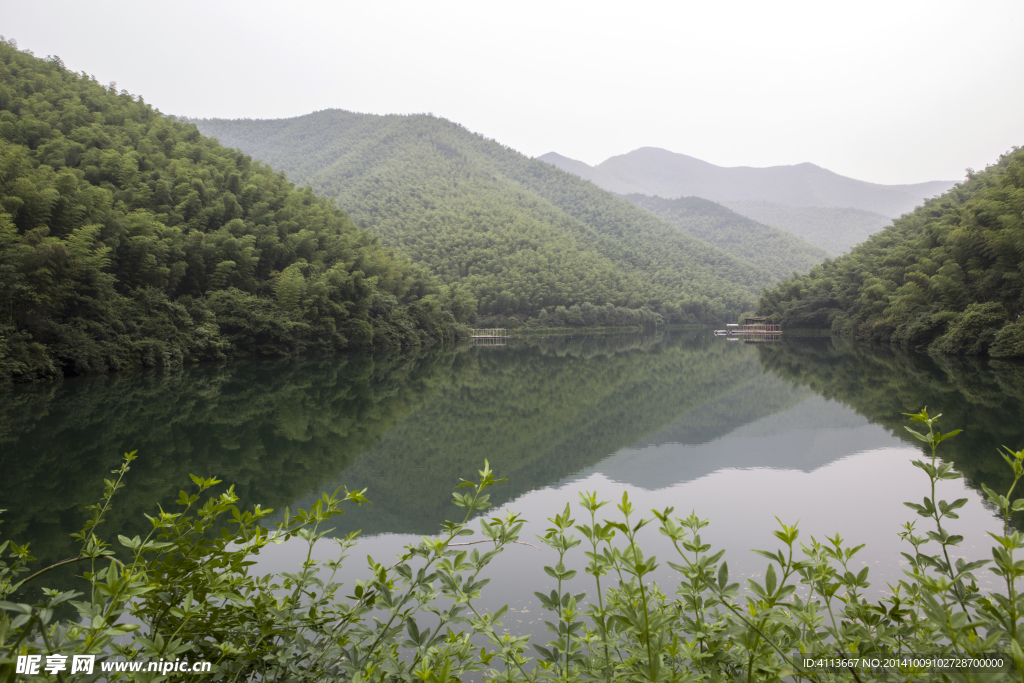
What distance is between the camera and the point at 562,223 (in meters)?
85.7

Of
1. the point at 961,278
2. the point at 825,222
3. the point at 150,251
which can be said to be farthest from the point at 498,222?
the point at 825,222

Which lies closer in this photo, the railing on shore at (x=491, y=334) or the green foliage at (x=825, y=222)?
the railing on shore at (x=491, y=334)

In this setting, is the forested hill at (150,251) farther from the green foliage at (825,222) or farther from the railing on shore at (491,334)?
the green foliage at (825,222)

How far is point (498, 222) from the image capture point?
71.6 metres

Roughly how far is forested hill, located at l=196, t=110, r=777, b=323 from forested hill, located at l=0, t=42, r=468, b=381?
86.2 feet

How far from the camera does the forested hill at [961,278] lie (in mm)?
19828

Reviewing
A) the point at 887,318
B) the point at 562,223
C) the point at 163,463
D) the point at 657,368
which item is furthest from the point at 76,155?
the point at 562,223

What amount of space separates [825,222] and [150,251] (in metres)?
188

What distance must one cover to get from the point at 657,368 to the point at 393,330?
17605 mm

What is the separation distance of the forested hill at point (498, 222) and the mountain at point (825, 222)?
265 ft

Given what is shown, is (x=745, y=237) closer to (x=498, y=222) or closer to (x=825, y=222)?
(x=498, y=222)

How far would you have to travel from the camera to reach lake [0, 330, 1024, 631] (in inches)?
202

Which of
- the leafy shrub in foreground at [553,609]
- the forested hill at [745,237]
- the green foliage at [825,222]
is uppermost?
the green foliage at [825,222]

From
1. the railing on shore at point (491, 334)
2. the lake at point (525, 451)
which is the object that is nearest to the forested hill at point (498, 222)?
the railing on shore at point (491, 334)
